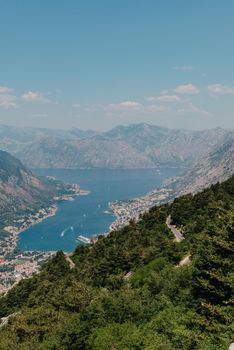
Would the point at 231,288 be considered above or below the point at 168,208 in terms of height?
above

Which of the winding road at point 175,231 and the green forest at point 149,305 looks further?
the winding road at point 175,231

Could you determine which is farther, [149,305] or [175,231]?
[175,231]

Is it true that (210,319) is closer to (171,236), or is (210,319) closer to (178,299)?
(178,299)

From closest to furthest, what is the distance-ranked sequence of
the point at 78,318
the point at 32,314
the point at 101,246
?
the point at 78,318
the point at 32,314
the point at 101,246

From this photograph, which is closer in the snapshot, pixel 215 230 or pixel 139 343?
pixel 139 343

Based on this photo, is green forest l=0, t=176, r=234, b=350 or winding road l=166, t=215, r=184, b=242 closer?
green forest l=0, t=176, r=234, b=350

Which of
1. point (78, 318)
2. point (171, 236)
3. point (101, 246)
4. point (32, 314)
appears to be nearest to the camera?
point (78, 318)

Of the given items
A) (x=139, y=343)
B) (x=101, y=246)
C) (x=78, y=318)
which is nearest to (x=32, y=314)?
(x=78, y=318)

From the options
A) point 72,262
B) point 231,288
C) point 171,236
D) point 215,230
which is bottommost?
point 72,262

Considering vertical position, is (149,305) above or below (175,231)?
above
